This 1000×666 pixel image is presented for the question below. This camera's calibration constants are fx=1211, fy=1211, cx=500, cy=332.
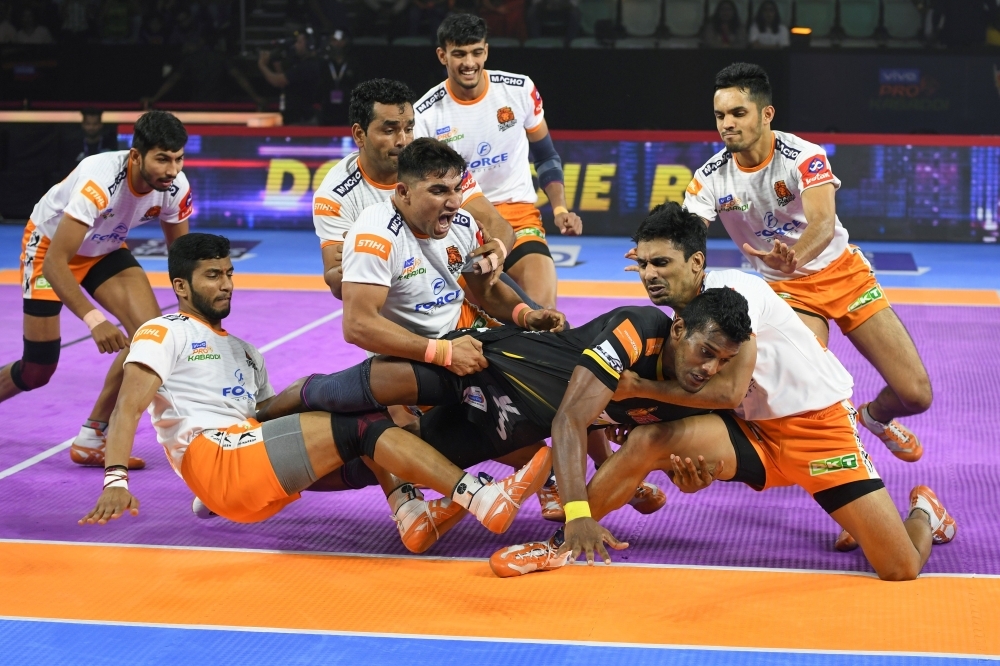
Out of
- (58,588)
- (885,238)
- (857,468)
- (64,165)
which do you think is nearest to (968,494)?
(857,468)

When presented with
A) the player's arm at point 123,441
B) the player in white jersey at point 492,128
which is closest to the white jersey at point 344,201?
the player in white jersey at point 492,128

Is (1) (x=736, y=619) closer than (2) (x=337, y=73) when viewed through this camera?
Yes

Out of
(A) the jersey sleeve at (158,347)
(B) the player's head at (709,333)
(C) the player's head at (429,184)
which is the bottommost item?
(A) the jersey sleeve at (158,347)

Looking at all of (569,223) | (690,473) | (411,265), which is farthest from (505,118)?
(690,473)

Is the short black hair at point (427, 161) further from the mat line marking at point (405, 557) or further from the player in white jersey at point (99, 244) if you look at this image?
the mat line marking at point (405, 557)

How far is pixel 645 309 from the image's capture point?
5.14 meters

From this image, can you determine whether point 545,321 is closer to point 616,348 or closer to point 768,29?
point 616,348

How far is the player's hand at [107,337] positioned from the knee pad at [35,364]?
1085 mm

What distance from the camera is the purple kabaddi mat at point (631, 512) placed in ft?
17.6

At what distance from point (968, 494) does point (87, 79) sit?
673 inches

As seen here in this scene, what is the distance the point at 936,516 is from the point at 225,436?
124 inches

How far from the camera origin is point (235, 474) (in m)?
5.19

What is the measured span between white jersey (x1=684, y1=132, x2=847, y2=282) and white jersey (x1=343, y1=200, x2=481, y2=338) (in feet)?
4.44

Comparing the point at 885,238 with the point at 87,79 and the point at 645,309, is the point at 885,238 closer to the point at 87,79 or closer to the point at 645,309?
the point at 645,309
